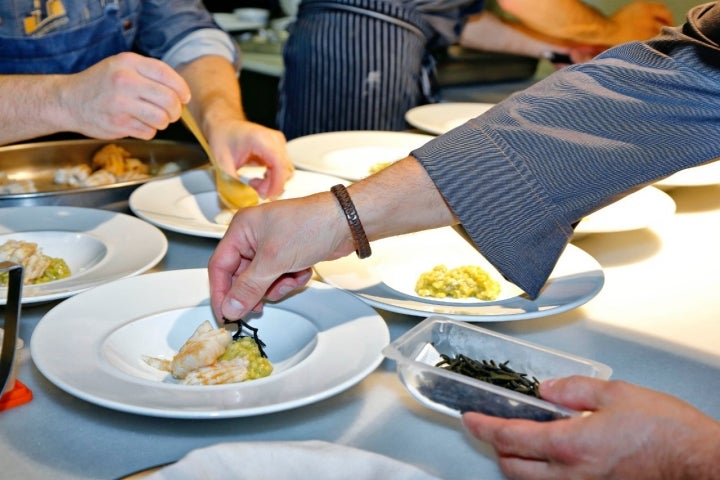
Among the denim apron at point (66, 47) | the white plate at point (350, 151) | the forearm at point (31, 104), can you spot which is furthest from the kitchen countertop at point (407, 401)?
the denim apron at point (66, 47)

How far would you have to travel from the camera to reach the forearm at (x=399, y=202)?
44.5 inches

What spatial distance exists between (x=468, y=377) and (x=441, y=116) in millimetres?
1468

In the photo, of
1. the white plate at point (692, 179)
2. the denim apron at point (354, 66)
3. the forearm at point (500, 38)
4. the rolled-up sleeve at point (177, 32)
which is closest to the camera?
the white plate at point (692, 179)

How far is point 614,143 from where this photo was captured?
3.83 feet

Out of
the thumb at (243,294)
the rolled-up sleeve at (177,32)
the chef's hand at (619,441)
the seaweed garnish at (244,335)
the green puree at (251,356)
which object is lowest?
the rolled-up sleeve at (177,32)

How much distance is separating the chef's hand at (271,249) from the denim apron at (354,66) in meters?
1.54

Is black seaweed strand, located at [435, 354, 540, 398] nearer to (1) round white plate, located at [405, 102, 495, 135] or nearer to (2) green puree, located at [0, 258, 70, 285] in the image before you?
(2) green puree, located at [0, 258, 70, 285]

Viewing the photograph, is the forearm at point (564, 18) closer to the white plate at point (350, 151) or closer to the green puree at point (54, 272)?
the white plate at point (350, 151)

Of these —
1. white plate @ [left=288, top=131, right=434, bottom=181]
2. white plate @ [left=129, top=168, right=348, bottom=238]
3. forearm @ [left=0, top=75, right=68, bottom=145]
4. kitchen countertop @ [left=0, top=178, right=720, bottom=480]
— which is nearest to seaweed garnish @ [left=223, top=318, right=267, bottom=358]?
kitchen countertop @ [left=0, top=178, right=720, bottom=480]

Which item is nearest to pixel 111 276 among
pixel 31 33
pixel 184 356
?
pixel 184 356

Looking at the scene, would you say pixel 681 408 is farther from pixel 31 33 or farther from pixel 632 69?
pixel 31 33

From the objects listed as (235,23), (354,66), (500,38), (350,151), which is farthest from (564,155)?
(235,23)

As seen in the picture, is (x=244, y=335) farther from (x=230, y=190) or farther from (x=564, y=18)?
(x=564, y=18)

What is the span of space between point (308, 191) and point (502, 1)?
1.38 meters
